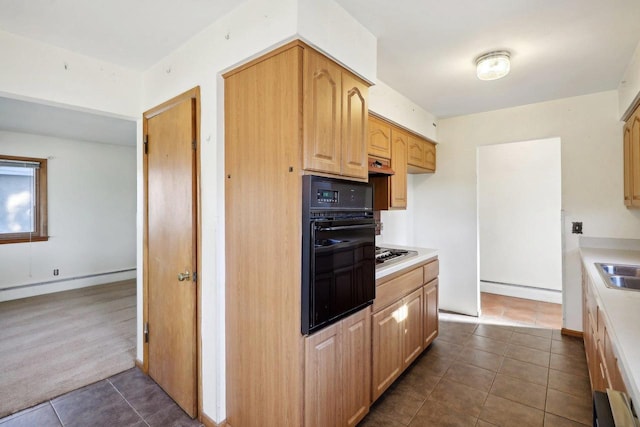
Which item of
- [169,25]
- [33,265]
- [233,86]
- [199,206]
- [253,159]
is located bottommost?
[33,265]

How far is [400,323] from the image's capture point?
7.59 feet

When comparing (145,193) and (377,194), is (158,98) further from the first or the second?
(377,194)

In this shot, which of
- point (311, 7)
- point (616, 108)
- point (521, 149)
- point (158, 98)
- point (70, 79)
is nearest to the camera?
point (311, 7)

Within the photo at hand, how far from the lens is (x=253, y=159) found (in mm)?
1665

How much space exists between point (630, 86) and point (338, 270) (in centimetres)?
285

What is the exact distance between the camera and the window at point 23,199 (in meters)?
4.42

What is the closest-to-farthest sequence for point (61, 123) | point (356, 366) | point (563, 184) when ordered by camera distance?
point (356, 366) < point (563, 184) < point (61, 123)

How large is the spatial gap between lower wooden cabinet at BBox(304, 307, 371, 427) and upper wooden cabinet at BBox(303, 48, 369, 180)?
868 mm

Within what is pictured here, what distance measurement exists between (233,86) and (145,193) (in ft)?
4.05

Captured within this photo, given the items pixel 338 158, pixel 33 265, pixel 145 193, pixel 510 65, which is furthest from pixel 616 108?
pixel 33 265

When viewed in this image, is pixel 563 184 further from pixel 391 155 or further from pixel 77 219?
Answer: pixel 77 219

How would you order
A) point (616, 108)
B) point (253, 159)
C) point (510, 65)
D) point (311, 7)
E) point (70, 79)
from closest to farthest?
1. point (311, 7)
2. point (253, 159)
3. point (70, 79)
4. point (510, 65)
5. point (616, 108)

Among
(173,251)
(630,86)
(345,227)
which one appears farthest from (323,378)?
(630,86)

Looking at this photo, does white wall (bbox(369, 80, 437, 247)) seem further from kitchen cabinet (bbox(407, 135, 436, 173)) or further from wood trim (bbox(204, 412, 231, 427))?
wood trim (bbox(204, 412, 231, 427))
